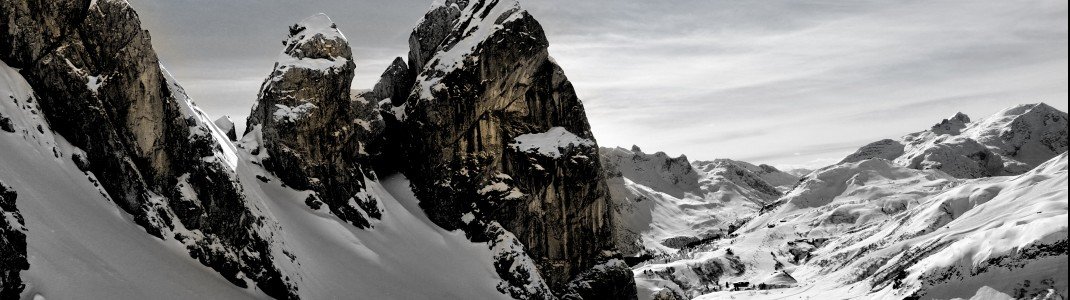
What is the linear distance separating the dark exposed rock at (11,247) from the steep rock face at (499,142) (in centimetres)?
5272

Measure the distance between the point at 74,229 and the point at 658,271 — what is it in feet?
469

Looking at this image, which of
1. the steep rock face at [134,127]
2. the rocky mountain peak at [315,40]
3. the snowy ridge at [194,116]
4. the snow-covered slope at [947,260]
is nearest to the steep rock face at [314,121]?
the rocky mountain peak at [315,40]

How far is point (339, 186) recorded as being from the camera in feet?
238

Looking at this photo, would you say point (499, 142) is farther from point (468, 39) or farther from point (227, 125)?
point (227, 125)

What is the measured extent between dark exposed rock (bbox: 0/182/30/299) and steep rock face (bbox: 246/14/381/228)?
35.0 meters

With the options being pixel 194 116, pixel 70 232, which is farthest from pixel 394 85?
pixel 70 232

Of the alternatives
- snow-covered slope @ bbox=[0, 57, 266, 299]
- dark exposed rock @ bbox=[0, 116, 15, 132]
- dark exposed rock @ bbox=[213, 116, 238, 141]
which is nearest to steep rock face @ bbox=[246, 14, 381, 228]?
dark exposed rock @ bbox=[213, 116, 238, 141]

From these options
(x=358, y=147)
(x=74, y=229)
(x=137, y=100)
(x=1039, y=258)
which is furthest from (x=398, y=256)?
(x=1039, y=258)

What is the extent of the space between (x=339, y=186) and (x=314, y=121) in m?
7.51

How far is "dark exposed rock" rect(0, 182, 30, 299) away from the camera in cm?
3039

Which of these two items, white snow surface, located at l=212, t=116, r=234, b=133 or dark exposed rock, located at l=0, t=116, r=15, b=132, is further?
white snow surface, located at l=212, t=116, r=234, b=133

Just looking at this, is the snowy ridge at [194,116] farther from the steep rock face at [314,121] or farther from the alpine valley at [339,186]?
the steep rock face at [314,121]

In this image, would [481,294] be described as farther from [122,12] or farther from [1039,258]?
[1039,258]

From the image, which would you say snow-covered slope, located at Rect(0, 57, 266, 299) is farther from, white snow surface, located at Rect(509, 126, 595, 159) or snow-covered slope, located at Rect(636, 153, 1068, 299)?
snow-covered slope, located at Rect(636, 153, 1068, 299)
